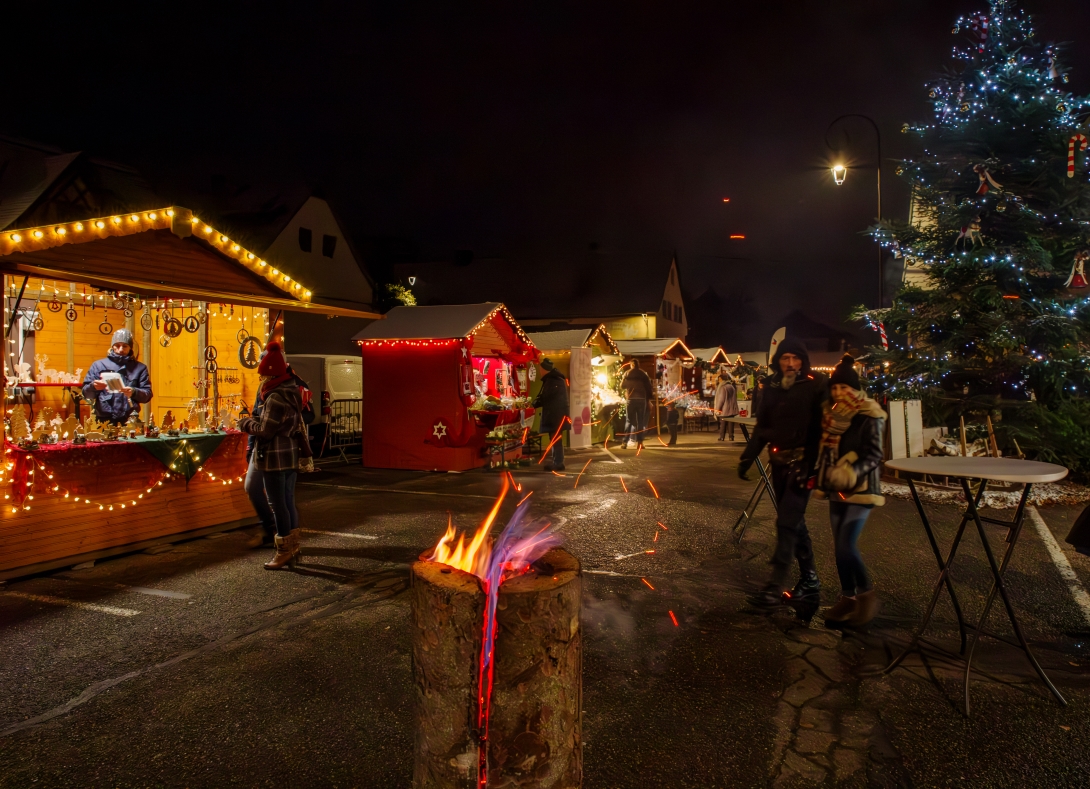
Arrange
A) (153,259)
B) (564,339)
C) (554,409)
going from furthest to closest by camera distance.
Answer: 1. (564,339)
2. (554,409)
3. (153,259)

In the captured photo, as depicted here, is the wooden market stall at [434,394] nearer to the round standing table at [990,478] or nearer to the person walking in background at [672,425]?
the person walking in background at [672,425]

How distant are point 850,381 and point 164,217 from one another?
730 cm

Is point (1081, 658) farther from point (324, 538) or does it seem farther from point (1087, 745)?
point (324, 538)

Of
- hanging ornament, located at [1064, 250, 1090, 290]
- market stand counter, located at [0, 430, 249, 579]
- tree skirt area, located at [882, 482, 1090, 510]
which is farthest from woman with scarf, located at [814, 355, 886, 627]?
hanging ornament, located at [1064, 250, 1090, 290]

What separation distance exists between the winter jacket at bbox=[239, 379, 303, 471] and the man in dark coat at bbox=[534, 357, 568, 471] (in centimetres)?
682

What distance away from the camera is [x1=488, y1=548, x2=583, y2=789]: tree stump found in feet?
7.52

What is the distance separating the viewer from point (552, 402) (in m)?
12.7

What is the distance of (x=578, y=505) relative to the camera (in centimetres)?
897

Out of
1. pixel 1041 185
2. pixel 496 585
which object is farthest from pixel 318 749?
pixel 1041 185

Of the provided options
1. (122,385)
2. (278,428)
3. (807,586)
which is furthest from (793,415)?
(122,385)

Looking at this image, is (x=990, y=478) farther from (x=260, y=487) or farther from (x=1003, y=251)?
(x=1003, y=251)

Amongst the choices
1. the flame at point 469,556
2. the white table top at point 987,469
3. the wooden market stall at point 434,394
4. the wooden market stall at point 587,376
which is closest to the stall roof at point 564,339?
the wooden market stall at point 587,376

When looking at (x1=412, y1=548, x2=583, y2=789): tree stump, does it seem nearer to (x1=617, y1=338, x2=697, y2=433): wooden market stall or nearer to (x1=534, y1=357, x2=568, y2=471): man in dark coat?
(x1=534, y1=357, x2=568, y2=471): man in dark coat

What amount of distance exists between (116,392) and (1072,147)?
1376 centimetres
